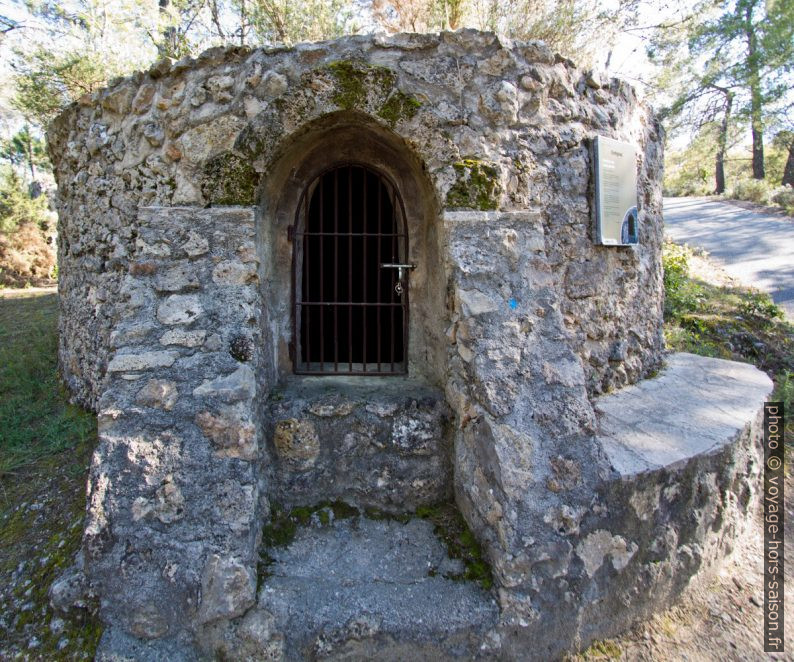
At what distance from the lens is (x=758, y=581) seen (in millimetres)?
2902

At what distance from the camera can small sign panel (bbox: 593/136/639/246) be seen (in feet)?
10.5

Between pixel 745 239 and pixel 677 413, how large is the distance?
10808 millimetres

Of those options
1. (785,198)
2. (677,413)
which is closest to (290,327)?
(677,413)

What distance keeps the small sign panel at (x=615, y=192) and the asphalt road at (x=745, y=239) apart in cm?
547

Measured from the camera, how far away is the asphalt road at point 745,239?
871cm

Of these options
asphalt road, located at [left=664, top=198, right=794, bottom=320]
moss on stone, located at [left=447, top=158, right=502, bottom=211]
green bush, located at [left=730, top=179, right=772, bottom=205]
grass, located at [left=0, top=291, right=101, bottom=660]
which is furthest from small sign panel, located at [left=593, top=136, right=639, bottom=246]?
green bush, located at [left=730, top=179, right=772, bottom=205]

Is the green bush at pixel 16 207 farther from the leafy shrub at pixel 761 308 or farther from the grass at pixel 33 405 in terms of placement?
the leafy shrub at pixel 761 308

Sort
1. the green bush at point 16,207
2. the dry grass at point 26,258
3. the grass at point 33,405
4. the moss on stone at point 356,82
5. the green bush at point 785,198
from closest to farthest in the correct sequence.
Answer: the moss on stone at point 356,82 → the grass at point 33,405 → the dry grass at point 26,258 → the green bush at point 16,207 → the green bush at point 785,198

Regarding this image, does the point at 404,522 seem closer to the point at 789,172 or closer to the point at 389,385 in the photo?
the point at 389,385

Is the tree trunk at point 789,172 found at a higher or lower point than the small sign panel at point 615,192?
higher

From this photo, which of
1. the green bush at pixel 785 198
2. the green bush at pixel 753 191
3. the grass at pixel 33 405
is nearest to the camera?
the grass at pixel 33 405

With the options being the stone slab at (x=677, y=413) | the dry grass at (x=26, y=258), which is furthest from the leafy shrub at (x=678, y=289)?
the dry grass at (x=26, y=258)

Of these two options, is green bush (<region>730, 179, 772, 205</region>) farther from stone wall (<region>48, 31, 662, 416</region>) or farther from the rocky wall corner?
the rocky wall corner

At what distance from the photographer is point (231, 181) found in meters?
2.63
